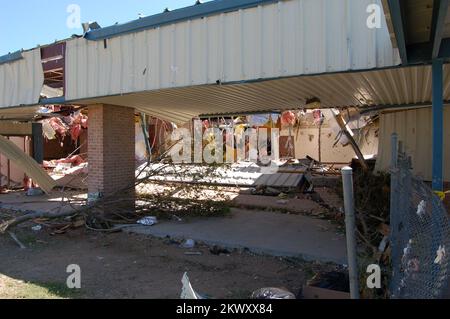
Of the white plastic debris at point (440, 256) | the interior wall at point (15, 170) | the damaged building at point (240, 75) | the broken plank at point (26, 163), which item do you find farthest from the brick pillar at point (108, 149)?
the interior wall at point (15, 170)

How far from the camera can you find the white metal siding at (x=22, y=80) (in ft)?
30.2

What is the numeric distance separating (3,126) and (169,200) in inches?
311

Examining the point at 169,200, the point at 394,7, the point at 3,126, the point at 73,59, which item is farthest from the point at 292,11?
the point at 3,126

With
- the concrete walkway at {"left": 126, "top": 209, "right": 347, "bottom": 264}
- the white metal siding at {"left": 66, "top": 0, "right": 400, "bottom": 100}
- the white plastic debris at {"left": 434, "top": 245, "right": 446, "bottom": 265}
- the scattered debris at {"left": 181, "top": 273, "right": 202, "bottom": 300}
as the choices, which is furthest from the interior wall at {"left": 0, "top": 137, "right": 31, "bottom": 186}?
the white plastic debris at {"left": 434, "top": 245, "right": 446, "bottom": 265}

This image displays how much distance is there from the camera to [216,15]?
639 cm

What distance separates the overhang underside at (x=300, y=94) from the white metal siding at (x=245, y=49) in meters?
0.35

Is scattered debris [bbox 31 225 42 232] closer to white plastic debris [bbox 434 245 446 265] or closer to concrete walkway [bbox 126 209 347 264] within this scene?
concrete walkway [bbox 126 209 347 264]

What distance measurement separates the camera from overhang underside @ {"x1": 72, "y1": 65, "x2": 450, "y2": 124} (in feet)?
22.2

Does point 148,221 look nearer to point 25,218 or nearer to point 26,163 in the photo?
point 25,218

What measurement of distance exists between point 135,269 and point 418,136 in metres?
7.21

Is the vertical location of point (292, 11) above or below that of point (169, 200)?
above

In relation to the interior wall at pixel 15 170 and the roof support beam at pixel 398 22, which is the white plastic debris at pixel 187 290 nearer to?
the roof support beam at pixel 398 22

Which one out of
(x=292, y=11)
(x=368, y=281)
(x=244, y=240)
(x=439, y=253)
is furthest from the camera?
(x=244, y=240)
